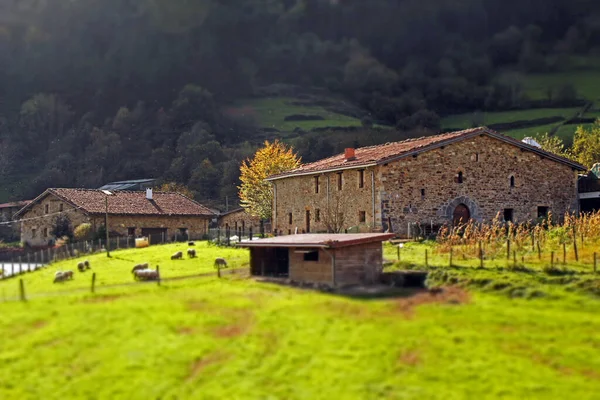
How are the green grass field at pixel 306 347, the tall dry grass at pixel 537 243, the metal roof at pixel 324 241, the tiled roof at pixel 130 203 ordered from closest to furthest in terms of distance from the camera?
1. the green grass field at pixel 306 347
2. the metal roof at pixel 324 241
3. the tall dry grass at pixel 537 243
4. the tiled roof at pixel 130 203

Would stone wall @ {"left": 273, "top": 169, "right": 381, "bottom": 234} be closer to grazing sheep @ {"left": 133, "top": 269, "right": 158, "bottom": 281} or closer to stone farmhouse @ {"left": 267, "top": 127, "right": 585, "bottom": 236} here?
stone farmhouse @ {"left": 267, "top": 127, "right": 585, "bottom": 236}

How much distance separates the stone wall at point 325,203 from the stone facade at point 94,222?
1225cm

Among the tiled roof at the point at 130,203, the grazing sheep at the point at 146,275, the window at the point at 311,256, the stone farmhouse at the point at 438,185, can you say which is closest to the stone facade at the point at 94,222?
the tiled roof at the point at 130,203

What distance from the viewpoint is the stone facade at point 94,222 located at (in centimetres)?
6675

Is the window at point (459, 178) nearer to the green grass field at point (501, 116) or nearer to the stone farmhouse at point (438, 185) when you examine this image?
the stone farmhouse at point (438, 185)

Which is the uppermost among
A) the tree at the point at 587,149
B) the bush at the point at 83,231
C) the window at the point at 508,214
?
the tree at the point at 587,149

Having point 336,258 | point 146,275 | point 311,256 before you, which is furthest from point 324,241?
point 146,275

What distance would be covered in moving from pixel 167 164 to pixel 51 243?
73.9 metres

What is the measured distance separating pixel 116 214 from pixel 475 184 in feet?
98.2

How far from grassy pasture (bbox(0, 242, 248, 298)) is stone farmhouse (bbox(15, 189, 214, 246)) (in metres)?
13.2

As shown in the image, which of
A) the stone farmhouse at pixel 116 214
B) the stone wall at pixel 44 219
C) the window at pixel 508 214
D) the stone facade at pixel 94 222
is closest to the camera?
the window at pixel 508 214

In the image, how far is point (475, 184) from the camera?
2089 inches

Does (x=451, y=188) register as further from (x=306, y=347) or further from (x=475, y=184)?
(x=306, y=347)

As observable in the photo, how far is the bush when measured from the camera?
63281mm
